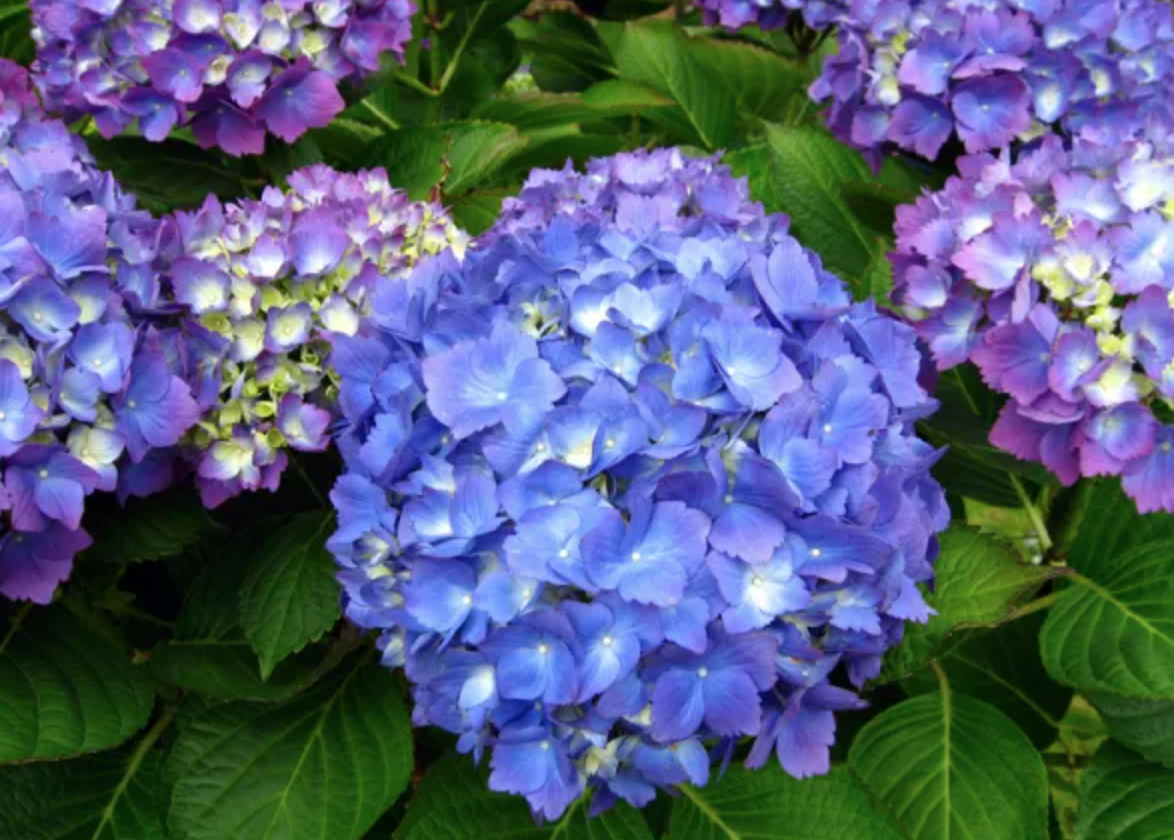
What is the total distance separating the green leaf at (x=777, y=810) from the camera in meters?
1.23

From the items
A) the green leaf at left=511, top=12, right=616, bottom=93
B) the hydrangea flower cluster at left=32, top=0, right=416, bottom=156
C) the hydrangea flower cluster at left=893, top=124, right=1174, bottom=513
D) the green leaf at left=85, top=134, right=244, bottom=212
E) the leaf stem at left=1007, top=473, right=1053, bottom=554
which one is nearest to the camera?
the hydrangea flower cluster at left=893, top=124, right=1174, bottom=513

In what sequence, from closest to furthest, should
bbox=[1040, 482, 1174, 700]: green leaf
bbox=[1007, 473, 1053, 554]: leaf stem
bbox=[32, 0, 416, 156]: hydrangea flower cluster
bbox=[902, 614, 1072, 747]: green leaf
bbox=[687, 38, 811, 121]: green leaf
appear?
bbox=[1040, 482, 1174, 700]: green leaf < bbox=[32, 0, 416, 156]: hydrangea flower cluster < bbox=[1007, 473, 1053, 554]: leaf stem < bbox=[902, 614, 1072, 747]: green leaf < bbox=[687, 38, 811, 121]: green leaf

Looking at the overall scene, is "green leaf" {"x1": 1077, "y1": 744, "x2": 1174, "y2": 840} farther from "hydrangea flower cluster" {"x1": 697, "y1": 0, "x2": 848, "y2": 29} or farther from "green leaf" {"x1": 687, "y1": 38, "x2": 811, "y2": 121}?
"green leaf" {"x1": 687, "y1": 38, "x2": 811, "y2": 121}

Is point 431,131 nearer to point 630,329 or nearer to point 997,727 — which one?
point 630,329

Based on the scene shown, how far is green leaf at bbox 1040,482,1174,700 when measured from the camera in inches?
50.5

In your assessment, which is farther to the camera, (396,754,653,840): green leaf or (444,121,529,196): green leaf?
(444,121,529,196): green leaf

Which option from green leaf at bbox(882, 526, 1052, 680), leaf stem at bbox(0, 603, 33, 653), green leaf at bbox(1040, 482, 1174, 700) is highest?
green leaf at bbox(882, 526, 1052, 680)

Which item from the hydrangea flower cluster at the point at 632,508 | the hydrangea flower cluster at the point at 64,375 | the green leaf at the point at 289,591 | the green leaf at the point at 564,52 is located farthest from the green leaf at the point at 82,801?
the green leaf at the point at 564,52

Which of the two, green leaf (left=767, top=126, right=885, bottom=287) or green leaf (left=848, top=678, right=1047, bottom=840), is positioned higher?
green leaf (left=767, top=126, right=885, bottom=287)

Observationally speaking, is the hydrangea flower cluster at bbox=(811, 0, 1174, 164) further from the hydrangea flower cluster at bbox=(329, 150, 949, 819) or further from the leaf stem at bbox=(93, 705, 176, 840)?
the leaf stem at bbox=(93, 705, 176, 840)

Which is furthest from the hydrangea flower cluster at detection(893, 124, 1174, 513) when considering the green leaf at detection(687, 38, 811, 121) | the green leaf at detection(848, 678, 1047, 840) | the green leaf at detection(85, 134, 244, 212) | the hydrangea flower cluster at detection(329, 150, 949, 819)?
the green leaf at detection(687, 38, 811, 121)

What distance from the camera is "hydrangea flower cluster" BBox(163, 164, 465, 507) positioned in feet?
3.94

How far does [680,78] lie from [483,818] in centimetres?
147

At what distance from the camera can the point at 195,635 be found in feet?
4.54
